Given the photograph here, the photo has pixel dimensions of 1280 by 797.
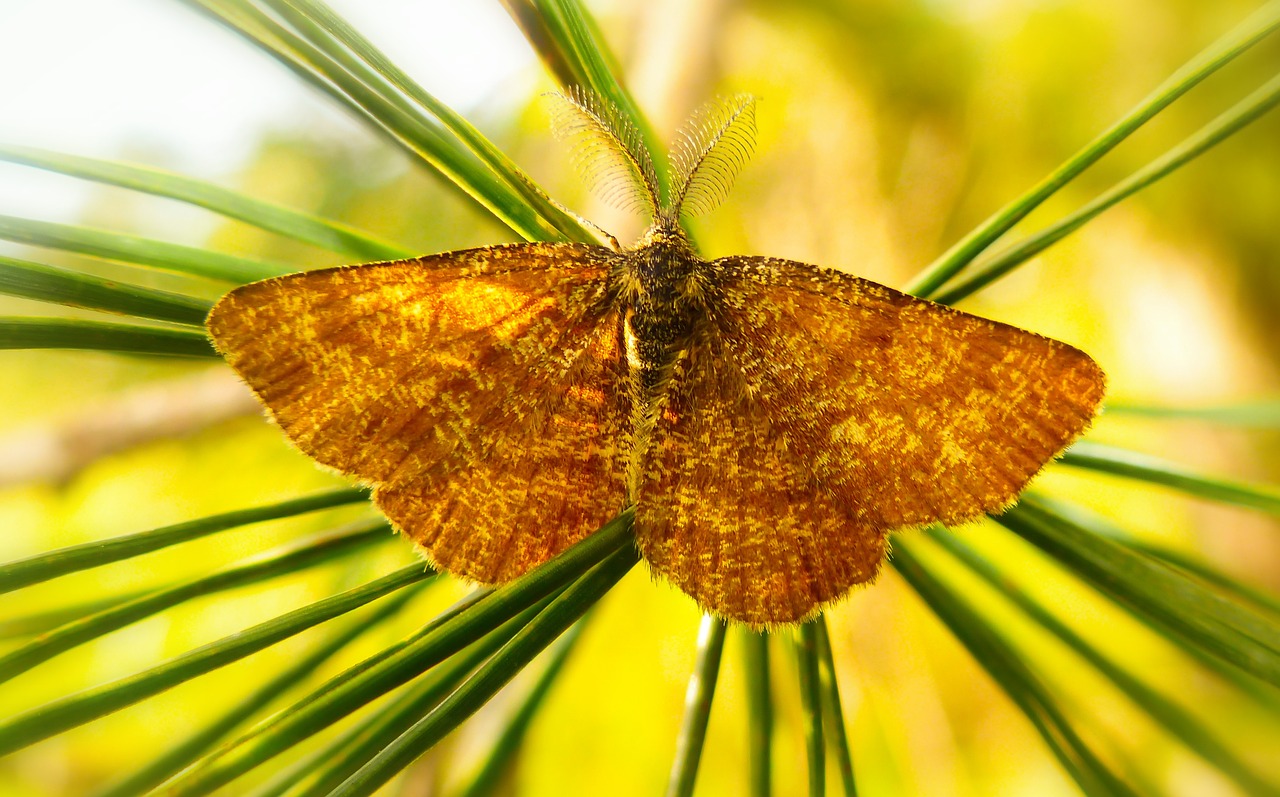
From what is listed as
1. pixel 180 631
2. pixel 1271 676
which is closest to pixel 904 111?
pixel 1271 676

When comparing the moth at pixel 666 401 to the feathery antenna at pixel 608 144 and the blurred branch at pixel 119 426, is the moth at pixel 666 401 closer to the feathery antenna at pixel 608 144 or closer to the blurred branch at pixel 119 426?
the feathery antenna at pixel 608 144

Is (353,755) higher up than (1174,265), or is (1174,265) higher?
(1174,265)

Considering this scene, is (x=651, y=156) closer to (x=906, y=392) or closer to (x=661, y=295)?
(x=661, y=295)

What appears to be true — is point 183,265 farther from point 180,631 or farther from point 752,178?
point 752,178

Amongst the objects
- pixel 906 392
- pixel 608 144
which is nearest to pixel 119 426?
pixel 608 144

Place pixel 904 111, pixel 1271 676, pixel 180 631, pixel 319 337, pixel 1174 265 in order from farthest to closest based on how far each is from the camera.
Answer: pixel 904 111 → pixel 1174 265 → pixel 180 631 → pixel 319 337 → pixel 1271 676

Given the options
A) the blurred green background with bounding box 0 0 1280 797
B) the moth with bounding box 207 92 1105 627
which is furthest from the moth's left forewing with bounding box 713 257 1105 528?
the blurred green background with bounding box 0 0 1280 797

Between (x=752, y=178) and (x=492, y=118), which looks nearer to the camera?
(x=492, y=118)
